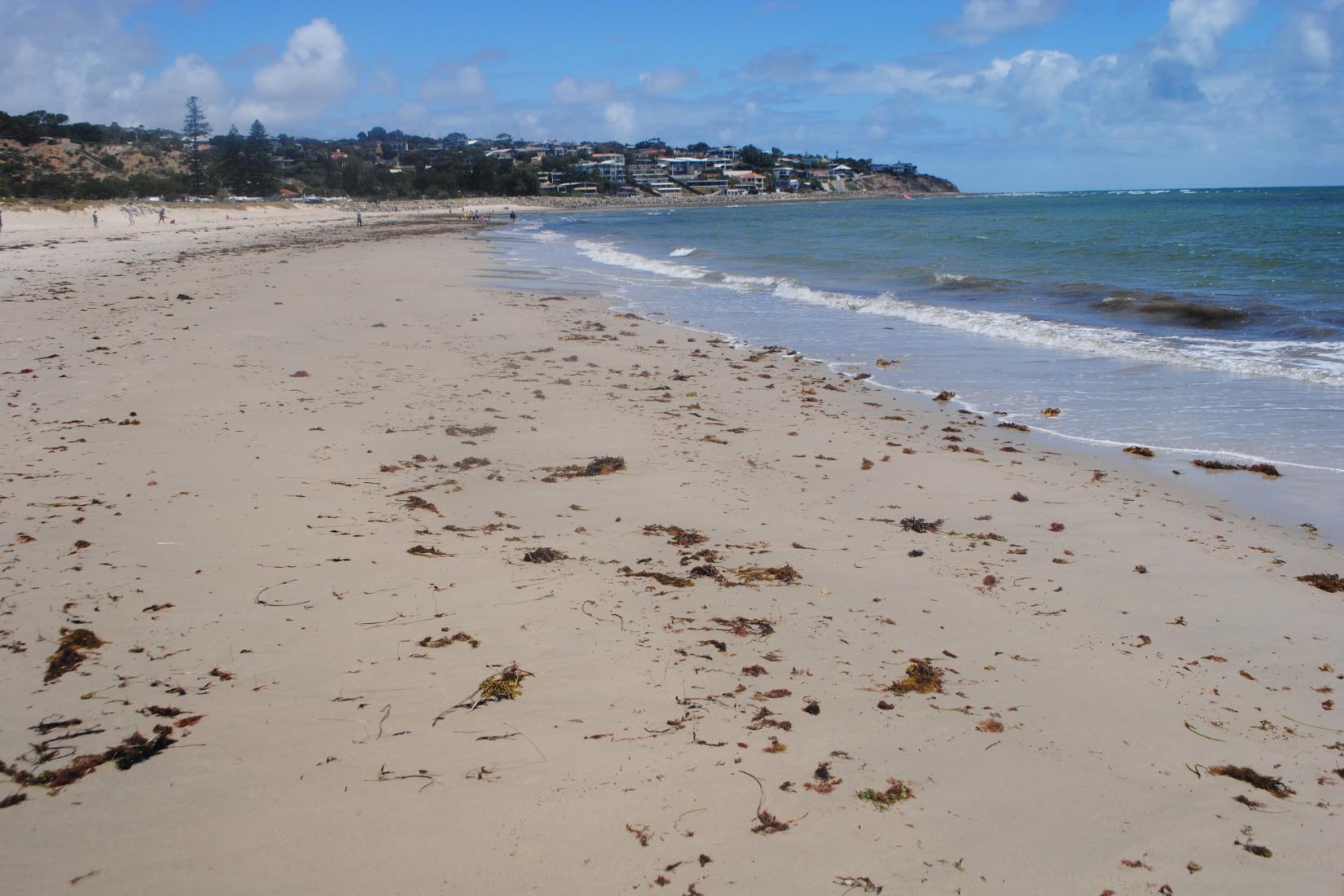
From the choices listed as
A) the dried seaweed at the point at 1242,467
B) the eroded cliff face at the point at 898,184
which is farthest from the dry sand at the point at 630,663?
the eroded cliff face at the point at 898,184

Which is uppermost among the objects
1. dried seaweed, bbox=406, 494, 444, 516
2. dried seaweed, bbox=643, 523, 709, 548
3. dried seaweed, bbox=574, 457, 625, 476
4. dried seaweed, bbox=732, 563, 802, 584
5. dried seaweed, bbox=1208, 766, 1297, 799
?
dried seaweed, bbox=574, 457, 625, 476

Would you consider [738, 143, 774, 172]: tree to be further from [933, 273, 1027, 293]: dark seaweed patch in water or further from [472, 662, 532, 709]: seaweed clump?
[472, 662, 532, 709]: seaweed clump

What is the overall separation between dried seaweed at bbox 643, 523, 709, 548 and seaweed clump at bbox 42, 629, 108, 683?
259cm

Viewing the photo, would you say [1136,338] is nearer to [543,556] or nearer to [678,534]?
[678,534]

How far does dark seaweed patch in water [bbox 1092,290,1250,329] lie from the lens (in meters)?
13.4

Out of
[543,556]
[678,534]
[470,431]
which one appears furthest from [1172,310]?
[543,556]

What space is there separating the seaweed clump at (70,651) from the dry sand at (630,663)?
3 centimetres

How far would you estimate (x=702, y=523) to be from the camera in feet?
15.8

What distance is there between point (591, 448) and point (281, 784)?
4.05 m

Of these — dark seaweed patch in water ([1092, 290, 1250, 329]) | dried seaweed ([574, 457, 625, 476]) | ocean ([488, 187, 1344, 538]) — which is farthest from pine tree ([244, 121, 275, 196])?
dried seaweed ([574, 457, 625, 476])

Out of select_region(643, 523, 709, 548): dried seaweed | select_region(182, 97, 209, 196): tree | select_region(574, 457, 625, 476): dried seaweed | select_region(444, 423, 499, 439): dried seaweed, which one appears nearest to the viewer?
select_region(643, 523, 709, 548): dried seaweed

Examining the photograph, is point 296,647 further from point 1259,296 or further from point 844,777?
point 1259,296

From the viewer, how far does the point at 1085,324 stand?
13.2 metres

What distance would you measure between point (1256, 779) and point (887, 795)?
130 cm
